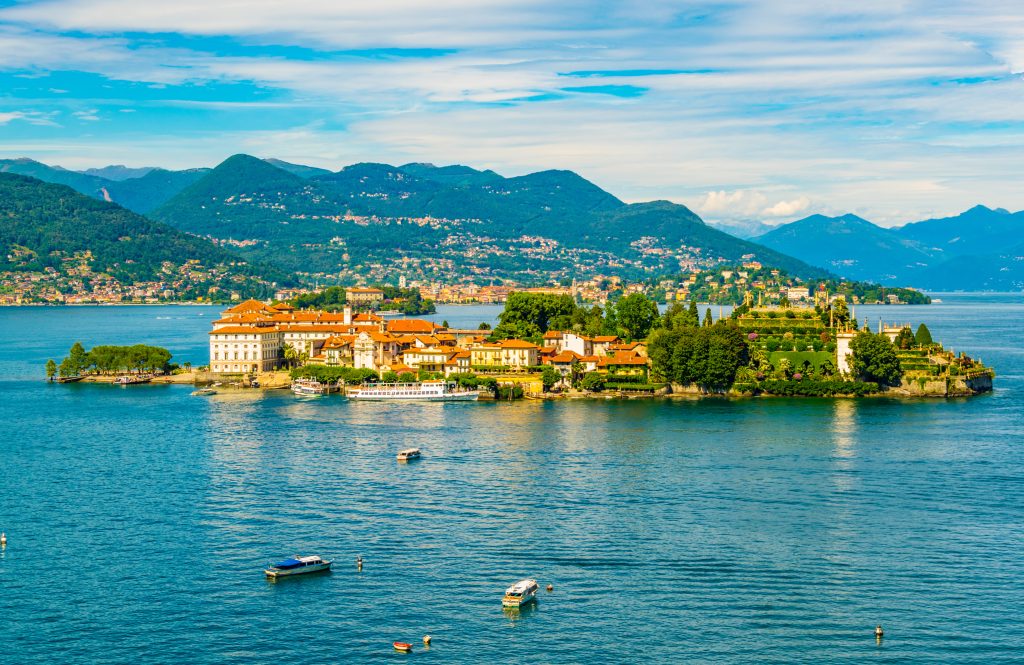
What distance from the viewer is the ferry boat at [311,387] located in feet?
223

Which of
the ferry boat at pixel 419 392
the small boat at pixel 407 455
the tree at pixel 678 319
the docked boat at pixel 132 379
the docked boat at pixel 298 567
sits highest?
the tree at pixel 678 319

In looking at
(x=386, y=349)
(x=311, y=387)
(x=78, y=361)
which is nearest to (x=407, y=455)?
(x=311, y=387)

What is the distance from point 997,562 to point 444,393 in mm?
39544

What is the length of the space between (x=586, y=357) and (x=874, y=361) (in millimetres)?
16633

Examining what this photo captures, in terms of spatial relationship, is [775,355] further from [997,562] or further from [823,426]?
[997,562]

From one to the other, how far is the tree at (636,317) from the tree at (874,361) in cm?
1826

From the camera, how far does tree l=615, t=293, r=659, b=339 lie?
3157 inches

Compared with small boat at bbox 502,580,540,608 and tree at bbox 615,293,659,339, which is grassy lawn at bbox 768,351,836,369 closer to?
tree at bbox 615,293,659,339

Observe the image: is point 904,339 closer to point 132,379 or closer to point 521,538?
point 521,538

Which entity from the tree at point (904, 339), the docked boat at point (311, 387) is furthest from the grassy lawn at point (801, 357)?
the docked boat at point (311, 387)

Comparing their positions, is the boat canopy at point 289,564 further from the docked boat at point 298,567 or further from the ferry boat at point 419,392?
the ferry boat at point 419,392

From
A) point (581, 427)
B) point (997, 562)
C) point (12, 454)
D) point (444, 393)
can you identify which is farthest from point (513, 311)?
point (997, 562)

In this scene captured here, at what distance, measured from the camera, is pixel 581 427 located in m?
52.2

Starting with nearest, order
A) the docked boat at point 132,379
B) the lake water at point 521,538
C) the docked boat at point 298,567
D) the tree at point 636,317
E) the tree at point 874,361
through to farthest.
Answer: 1. the lake water at point 521,538
2. the docked boat at point 298,567
3. the tree at point 874,361
4. the docked boat at point 132,379
5. the tree at point 636,317
